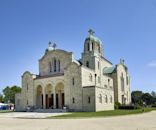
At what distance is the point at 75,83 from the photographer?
45.0 meters

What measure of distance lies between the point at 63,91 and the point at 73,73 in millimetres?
5624

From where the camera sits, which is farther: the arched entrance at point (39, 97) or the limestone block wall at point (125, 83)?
the limestone block wall at point (125, 83)

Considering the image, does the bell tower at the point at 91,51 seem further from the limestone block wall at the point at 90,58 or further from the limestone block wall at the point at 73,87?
the limestone block wall at the point at 73,87

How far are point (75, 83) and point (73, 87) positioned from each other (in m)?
0.87

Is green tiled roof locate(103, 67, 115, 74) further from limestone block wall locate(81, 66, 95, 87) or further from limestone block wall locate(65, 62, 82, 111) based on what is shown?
limestone block wall locate(65, 62, 82, 111)

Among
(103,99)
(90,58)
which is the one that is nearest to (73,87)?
(103,99)

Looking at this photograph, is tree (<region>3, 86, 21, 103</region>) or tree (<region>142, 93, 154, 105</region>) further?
tree (<region>142, 93, 154, 105</region>)

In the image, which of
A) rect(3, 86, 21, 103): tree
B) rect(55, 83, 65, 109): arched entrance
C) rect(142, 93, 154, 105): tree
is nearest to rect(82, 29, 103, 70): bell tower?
rect(55, 83, 65, 109): arched entrance

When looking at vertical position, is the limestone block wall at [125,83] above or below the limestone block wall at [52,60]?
below

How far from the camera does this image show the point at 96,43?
183ft

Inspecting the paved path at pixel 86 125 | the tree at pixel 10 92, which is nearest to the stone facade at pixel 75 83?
the paved path at pixel 86 125

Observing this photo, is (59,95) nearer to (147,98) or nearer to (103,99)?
(103,99)

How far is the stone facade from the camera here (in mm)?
44000

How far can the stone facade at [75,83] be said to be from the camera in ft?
144
